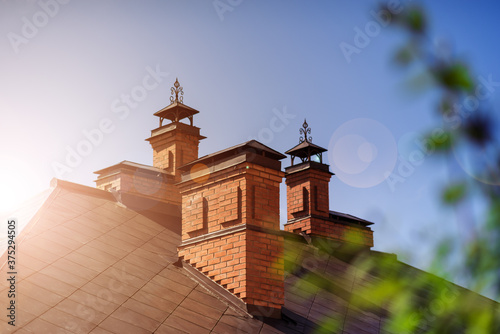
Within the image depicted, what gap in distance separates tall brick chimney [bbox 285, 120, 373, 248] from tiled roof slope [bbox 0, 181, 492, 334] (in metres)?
2.46

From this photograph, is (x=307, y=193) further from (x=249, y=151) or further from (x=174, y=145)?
(x=249, y=151)

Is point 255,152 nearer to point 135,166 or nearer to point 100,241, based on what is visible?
point 100,241

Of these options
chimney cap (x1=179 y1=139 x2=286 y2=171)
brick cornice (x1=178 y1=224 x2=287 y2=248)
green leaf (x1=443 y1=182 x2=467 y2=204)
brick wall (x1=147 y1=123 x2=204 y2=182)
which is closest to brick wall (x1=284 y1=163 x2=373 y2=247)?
brick wall (x1=147 y1=123 x2=204 y2=182)

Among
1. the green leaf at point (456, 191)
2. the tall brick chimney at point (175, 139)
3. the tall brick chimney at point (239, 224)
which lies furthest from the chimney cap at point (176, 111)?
the green leaf at point (456, 191)

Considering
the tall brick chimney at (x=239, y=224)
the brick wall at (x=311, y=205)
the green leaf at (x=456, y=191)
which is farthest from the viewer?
the brick wall at (x=311, y=205)

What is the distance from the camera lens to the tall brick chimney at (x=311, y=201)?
13.3 meters

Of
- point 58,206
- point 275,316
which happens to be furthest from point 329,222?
point 58,206

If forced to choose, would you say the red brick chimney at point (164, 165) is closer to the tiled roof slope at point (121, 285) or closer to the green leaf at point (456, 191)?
the tiled roof slope at point (121, 285)

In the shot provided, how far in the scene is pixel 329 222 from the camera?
13.5 meters

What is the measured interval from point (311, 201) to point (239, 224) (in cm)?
556

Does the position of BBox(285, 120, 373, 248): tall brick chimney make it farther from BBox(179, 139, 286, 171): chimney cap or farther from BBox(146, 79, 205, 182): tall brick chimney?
BBox(179, 139, 286, 171): chimney cap

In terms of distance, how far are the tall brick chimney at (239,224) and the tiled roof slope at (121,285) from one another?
316 mm

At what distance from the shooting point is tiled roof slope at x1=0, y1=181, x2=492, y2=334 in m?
6.32

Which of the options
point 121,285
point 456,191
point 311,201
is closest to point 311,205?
point 311,201
